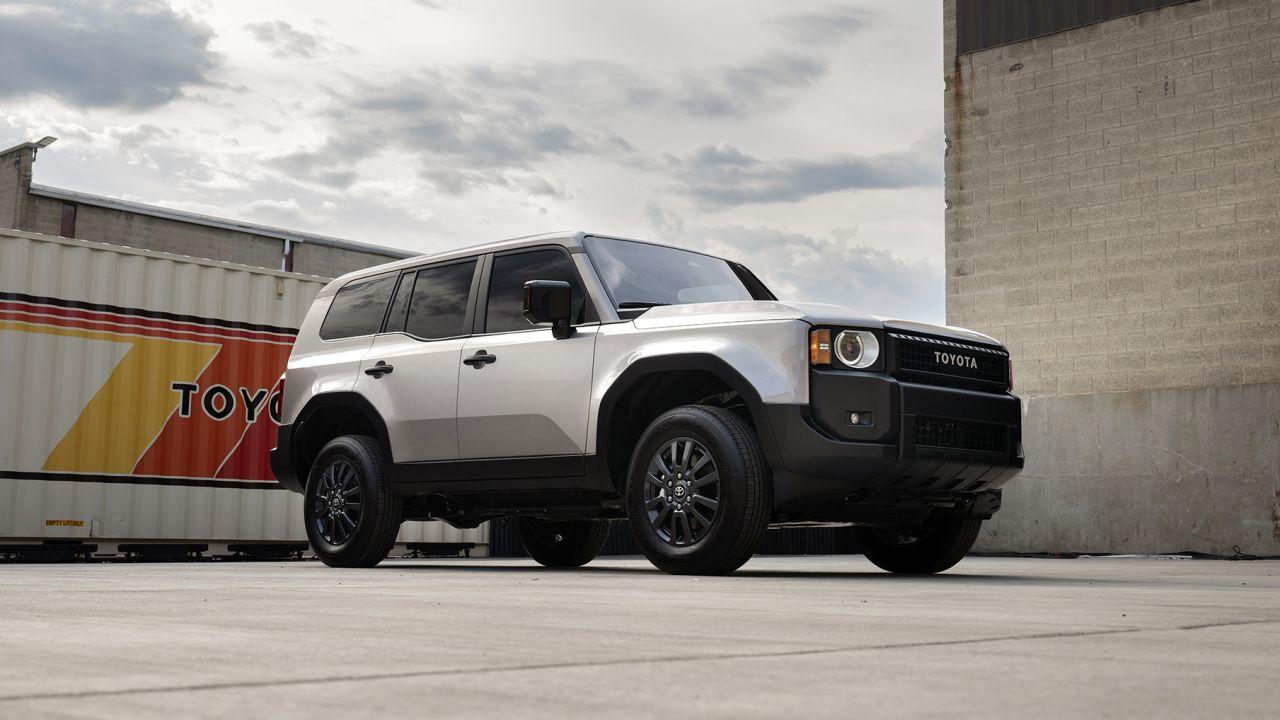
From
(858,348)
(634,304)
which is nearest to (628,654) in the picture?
(858,348)

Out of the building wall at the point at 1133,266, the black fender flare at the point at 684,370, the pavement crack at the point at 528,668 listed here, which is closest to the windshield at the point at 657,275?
the black fender flare at the point at 684,370

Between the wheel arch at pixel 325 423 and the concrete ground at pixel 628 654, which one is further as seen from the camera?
the wheel arch at pixel 325 423

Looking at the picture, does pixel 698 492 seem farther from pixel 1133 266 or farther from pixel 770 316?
pixel 1133 266

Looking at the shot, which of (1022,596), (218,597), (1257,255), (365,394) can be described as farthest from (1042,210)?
(218,597)

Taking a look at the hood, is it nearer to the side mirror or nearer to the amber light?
the amber light

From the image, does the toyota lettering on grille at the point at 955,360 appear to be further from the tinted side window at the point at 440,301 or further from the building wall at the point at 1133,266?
the building wall at the point at 1133,266

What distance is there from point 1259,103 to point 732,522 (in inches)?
527

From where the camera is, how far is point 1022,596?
231 inches

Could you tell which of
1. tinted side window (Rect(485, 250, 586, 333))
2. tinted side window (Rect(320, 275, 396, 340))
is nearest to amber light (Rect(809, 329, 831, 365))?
tinted side window (Rect(485, 250, 586, 333))

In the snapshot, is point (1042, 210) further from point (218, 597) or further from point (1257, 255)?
point (218, 597)

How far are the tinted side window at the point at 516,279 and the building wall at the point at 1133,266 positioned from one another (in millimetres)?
11911

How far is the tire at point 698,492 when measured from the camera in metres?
7.33

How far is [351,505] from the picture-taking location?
9.35 metres

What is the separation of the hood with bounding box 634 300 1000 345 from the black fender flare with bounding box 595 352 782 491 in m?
0.23
